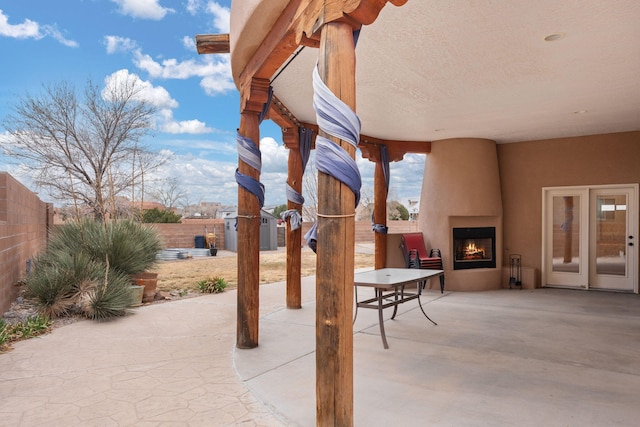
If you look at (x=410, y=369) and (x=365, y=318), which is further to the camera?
(x=365, y=318)

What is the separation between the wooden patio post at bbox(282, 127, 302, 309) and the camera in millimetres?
5723

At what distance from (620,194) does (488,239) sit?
2230 millimetres

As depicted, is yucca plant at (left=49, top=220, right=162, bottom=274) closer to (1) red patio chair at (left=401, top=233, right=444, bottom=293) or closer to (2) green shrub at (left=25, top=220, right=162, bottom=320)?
(2) green shrub at (left=25, top=220, right=162, bottom=320)

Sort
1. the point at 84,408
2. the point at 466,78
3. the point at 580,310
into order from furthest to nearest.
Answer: the point at 580,310 → the point at 466,78 → the point at 84,408

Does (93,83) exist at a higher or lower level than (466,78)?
higher

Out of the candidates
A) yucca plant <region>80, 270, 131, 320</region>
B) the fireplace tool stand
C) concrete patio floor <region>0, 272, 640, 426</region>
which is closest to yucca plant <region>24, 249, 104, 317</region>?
yucca plant <region>80, 270, 131, 320</region>

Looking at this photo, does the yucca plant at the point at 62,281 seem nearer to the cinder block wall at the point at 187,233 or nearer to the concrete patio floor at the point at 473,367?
the concrete patio floor at the point at 473,367

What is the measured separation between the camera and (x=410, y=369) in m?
3.45

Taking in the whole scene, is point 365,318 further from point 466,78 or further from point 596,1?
point 596,1

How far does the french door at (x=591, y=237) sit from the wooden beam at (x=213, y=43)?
20.0ft

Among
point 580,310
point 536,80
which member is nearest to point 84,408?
point 536,80

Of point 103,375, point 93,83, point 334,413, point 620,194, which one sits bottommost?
point 103,375

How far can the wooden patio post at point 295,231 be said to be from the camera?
5723 millimetres

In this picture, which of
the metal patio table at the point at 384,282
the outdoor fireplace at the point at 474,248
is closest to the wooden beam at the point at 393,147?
the outdoor fireplace at the point at 474,248
